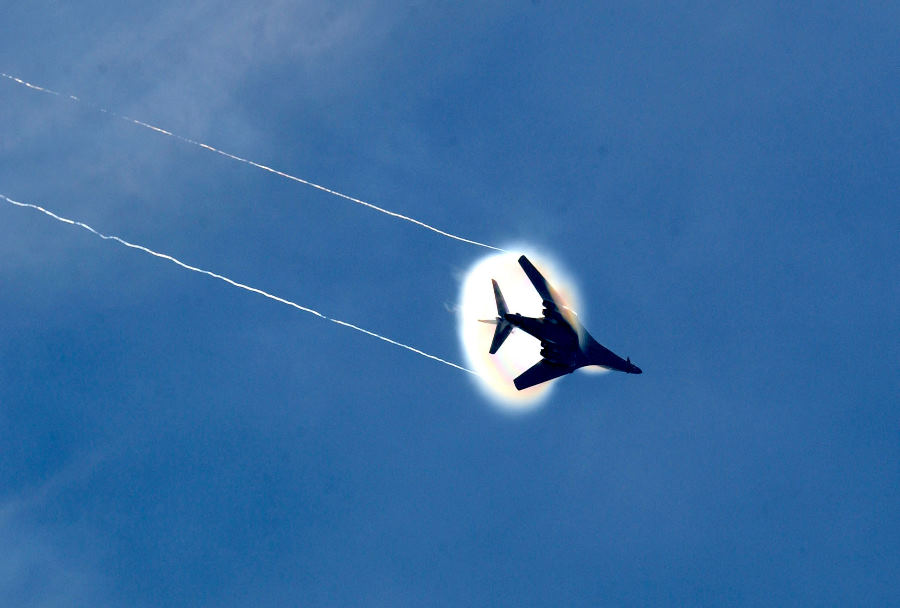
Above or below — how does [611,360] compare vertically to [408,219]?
below

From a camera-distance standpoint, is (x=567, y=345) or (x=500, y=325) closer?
(x=500, y=325)

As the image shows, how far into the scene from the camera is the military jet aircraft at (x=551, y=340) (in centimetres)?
9094

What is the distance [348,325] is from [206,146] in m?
21.6

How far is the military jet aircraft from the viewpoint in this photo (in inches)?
3580

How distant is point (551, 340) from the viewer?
91.8 meters

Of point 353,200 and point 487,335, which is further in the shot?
point 487,335

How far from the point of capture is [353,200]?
89000mm

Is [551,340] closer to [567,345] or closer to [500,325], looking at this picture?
[567,345]

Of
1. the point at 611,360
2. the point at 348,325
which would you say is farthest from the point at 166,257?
the point at 611,360

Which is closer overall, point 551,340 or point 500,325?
point 500,325

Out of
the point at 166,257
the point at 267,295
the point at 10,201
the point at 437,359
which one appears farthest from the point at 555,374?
the point at 10,201

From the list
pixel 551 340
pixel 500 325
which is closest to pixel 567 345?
pixel 551 340

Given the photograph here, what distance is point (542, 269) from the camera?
92.0m

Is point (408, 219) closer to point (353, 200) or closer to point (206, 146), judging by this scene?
point (353, 200)
